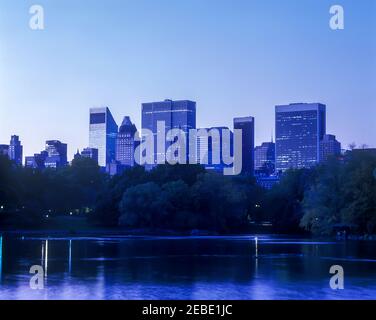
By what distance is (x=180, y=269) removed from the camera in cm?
1074

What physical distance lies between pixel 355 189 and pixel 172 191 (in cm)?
490

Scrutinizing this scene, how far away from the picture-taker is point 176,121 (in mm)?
11242

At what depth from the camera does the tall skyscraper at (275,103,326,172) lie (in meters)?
10.7

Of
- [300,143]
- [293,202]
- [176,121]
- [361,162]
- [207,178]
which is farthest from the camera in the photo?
[293,202]

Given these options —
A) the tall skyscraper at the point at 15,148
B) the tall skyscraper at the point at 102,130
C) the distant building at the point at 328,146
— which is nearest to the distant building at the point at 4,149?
the tall skyscraper at the point at 15,148

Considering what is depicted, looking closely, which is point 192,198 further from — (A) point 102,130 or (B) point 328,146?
(A) point 102,130

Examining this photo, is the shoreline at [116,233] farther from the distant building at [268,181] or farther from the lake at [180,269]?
the distant building at [268,181]

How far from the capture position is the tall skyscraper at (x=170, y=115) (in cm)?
1088

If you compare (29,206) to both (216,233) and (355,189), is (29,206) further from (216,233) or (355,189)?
(355,189)

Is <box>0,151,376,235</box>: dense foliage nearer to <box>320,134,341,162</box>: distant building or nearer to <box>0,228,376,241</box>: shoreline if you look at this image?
<box>0,228,376,241</box>: shoreline

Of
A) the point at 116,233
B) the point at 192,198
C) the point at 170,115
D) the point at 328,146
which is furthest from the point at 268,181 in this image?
the point at 170,115

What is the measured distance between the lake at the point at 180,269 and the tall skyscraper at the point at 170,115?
2110 millimetres

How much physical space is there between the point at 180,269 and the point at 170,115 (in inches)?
91.8
